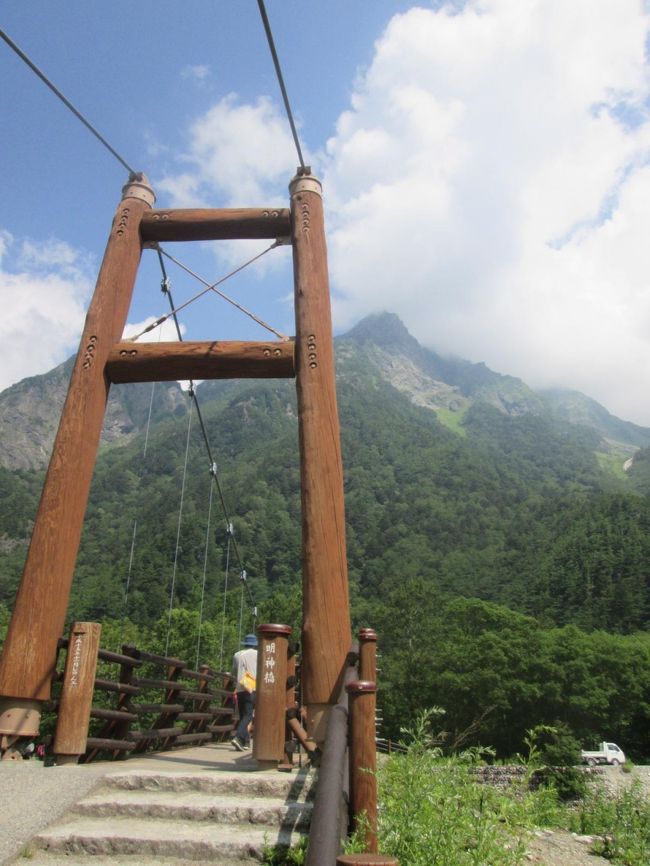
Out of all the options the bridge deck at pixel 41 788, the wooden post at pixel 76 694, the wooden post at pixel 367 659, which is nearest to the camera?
the bridge deck at pixel 41 788

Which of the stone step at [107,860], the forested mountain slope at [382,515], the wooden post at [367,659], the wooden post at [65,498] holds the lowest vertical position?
the stone step at [107,860]

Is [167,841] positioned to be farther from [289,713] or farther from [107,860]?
[289,713]

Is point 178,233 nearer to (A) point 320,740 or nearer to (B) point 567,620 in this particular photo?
(A) point 320,740

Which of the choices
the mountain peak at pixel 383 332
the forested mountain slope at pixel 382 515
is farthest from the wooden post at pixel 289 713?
the mountain peak at pixel 383 332

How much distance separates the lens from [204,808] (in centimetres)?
252

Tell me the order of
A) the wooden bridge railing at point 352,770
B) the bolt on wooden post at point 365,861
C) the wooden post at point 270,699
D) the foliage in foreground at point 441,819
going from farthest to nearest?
the wooden post at point 270,699 < the foliage in foreground at point 441,819 < the wooden bridge railing at point 352,770 < the bolt on wooden post at point 365,861

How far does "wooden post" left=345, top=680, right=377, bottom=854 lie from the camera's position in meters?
2.07

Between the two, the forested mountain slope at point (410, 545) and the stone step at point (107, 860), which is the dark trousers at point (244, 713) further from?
the stone step at point (107, 860)

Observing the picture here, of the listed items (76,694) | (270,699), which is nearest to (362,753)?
(270,699)

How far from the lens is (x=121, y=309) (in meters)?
4.87

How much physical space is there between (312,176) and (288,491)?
2646 inches

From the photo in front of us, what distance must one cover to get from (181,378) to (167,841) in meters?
3.33

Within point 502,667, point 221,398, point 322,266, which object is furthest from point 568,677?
point 221,398

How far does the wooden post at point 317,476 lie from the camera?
3.70 m
